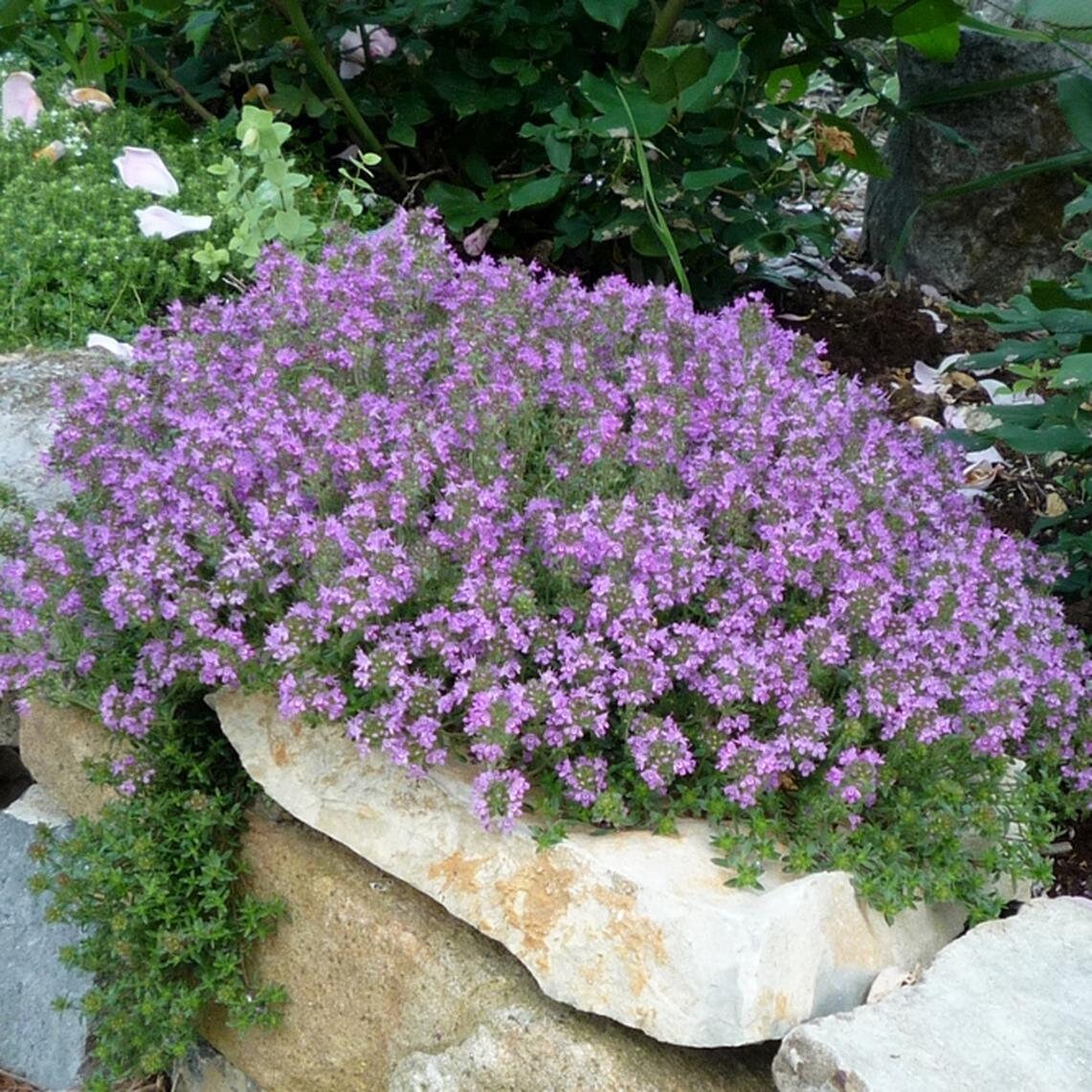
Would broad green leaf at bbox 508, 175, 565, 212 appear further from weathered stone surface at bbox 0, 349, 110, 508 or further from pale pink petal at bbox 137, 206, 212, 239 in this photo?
weathered stone surface at bbox 0, 349, 110, 508

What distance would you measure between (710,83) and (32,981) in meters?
2.27

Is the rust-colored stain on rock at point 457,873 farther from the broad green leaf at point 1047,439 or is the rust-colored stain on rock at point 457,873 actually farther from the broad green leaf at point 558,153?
the broad green leaf at point 558,153

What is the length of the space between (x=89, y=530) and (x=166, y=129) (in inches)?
84.8

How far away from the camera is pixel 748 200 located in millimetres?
3723

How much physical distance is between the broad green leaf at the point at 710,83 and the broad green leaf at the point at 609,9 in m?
0.22

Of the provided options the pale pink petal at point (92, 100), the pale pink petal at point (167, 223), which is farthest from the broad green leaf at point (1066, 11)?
the pale pink petal at point (92, 100)

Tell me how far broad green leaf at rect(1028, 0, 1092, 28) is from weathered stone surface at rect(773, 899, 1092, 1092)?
53.7 inches

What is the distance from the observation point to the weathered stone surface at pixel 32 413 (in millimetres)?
2904

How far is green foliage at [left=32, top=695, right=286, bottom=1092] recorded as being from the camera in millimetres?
2287

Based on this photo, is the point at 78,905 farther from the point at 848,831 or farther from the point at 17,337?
the point at 17,337

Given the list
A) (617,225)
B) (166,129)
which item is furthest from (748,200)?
(166,129)

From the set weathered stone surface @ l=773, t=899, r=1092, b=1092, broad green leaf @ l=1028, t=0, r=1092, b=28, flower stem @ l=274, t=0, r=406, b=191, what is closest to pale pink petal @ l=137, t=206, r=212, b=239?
flower stem @ l=274, t=0, r=406, b=191

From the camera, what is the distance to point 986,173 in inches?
171

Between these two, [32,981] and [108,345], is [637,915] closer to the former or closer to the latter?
[32,981]
